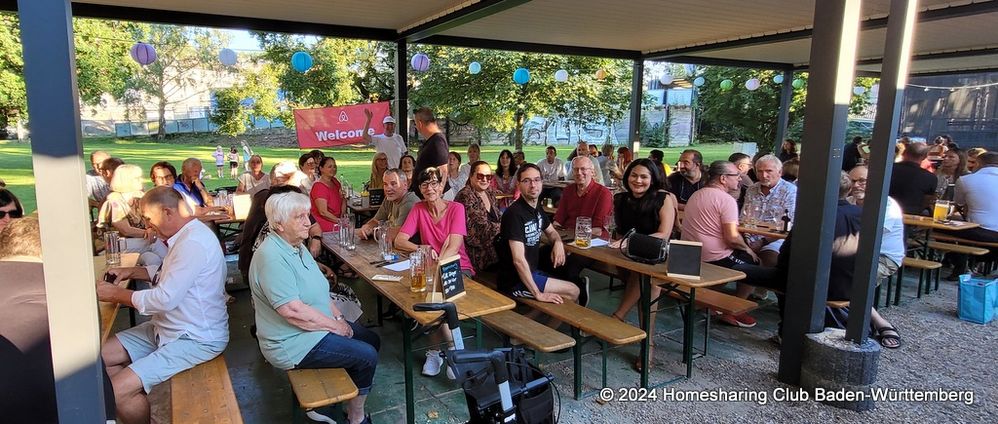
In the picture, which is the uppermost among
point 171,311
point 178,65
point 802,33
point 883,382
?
point 178,65

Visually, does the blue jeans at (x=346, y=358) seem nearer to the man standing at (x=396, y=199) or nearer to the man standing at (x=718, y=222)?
the man standing at (x=396, y=199)

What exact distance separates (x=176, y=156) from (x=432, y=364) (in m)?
20.8

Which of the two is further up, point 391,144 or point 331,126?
point 331,126

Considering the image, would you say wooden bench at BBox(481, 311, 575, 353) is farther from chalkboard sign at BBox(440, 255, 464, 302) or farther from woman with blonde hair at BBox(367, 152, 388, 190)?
woman with blonde hair at BBox(367, 152, 388, 190)

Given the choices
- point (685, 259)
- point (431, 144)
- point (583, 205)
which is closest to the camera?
point (685, 259)

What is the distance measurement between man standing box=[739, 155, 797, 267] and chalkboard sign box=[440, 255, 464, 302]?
3.16 metres

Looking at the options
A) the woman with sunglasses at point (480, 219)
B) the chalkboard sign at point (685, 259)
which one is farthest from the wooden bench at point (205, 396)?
the chalkboard sign at point (685, 259)

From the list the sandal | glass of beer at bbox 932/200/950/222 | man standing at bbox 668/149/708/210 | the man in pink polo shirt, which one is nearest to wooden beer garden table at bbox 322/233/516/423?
the man in pink polo shirt

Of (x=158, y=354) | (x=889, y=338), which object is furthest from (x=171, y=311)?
(x=889, y=338)

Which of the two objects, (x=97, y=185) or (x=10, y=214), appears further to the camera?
(x=97, y=185)

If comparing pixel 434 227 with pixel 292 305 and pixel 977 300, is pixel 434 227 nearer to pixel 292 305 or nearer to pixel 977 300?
pixel 292 305

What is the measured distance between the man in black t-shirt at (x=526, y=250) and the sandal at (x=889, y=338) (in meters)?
2.22

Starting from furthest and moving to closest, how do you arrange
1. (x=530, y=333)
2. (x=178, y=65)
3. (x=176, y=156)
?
1. (x=178, y=65)
2. (x=176, y=156)
3. (x=530, y=333)

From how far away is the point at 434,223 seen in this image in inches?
139
